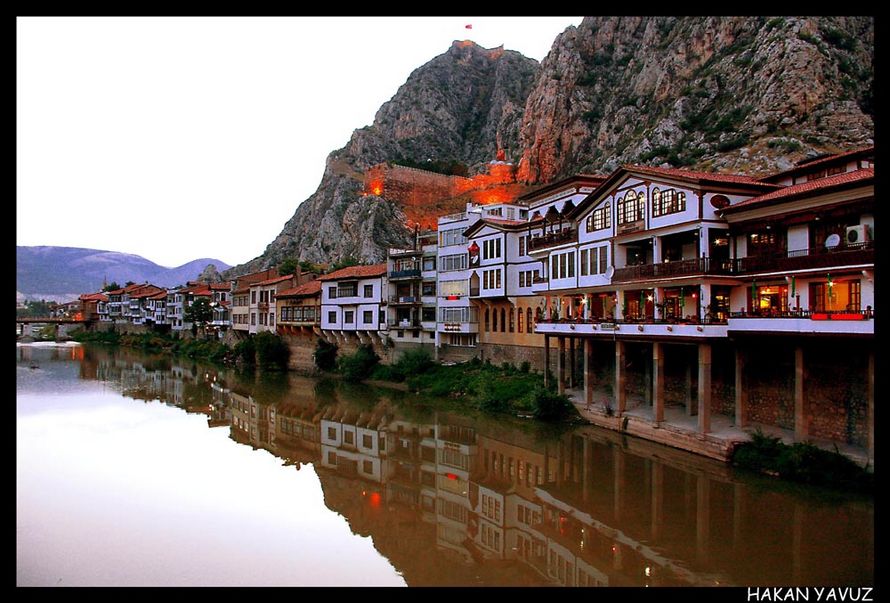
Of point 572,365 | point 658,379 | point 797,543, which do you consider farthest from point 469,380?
point 797,543

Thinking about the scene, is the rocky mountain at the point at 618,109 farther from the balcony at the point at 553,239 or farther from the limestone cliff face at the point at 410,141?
the balcony at the point at 553,239

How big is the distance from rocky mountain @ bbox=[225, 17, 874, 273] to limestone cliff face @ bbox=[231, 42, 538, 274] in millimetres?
372

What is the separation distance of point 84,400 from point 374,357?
2190cm

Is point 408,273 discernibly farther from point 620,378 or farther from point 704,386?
point 704,386

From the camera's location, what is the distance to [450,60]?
167 m

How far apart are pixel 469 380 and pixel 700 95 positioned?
52.3m

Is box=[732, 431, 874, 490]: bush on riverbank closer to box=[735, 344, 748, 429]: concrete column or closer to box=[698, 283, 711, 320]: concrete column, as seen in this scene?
box=[735, 344, 748, 429]: concrete column

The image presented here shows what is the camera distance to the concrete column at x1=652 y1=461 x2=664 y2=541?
17031 millimetres

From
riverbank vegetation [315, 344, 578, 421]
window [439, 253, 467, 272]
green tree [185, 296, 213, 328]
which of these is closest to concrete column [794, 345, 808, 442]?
riverbank vegetation [315, 344, 578, 421]

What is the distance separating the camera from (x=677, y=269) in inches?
963

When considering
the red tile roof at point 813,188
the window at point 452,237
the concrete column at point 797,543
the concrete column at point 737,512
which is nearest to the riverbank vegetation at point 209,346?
the window at point 452,237
